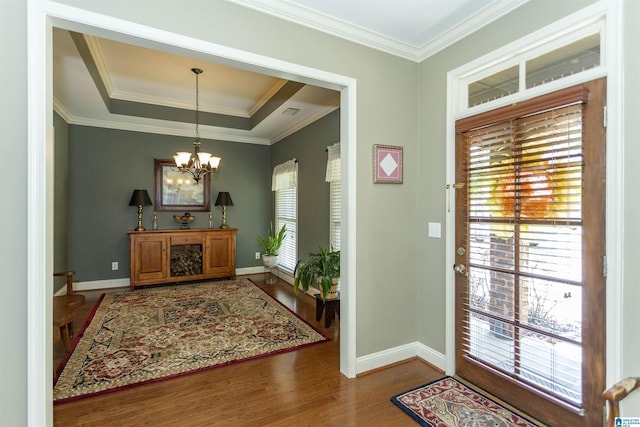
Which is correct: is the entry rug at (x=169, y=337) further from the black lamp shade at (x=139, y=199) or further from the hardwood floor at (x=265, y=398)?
the black lamp shade at (x=139, y=199)

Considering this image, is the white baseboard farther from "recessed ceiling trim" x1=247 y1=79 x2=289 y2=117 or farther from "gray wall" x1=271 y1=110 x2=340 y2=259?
"recessed ceiling trim" x1=247 y1=79 x2=289 y2=117

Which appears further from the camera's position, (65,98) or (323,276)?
(65,98)

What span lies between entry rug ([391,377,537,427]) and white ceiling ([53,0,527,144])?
2.74 metres

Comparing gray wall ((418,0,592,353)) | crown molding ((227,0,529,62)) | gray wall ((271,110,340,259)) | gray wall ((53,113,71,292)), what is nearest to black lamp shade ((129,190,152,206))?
gray wall ((53,113,71,292))

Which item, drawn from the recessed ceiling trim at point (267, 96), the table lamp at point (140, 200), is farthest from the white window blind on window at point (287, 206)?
the table lamp at point (140, 200)

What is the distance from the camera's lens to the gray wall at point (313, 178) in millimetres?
4422

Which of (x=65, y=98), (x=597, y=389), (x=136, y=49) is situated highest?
(x=136, y=49)

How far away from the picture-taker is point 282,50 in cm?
224

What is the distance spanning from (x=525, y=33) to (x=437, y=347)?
2480 millimetres

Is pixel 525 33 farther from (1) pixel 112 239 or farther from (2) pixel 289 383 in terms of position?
(1) pixel 112 239

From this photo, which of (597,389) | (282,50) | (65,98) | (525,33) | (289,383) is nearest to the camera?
(597,389)

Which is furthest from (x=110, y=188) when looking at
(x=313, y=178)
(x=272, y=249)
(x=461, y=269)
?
(x=461, y=269)

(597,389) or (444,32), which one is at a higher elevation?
(444,32)

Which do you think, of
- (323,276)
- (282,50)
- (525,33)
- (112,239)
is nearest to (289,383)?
(323,276)
